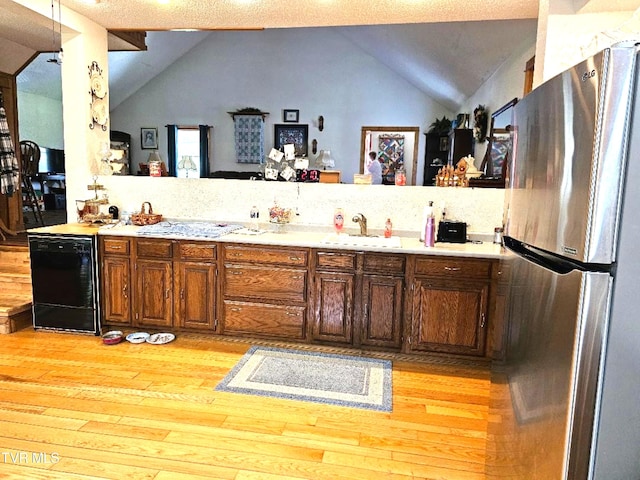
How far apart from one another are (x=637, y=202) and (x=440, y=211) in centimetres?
261

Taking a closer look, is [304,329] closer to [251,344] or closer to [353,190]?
[251,344]

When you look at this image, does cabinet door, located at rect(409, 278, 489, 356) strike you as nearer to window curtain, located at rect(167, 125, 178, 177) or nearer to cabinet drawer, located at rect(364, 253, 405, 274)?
cabinet drawer, located at rect(364, 253, 405, 274)

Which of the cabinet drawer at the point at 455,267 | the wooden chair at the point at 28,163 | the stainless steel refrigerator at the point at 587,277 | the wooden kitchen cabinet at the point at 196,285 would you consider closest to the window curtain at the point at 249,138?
the wooden chair at the point at 28,163

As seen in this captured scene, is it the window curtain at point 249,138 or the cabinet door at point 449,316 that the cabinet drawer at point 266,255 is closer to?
the cabinet door at point 449,316

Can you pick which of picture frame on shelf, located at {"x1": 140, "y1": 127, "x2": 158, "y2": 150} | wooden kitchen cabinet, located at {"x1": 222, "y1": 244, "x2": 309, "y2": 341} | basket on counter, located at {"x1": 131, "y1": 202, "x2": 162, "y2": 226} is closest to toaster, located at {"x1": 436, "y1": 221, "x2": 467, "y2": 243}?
wooden kitchen cabinet, located at {"x1": 222, "y1": 244, "x2": 309, "y2": 341}

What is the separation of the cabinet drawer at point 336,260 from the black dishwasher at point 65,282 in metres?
1.78

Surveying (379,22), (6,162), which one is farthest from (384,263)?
(6,162)

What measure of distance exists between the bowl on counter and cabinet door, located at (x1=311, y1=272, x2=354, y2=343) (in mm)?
1516

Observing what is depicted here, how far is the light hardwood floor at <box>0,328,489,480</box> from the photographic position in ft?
6.43

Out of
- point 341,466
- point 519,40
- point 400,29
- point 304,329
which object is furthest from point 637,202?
point 400,29

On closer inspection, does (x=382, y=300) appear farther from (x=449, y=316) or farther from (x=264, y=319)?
(x=264, y=319)

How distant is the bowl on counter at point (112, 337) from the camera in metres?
3.30

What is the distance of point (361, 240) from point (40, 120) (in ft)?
26.8

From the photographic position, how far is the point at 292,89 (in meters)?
8.21
